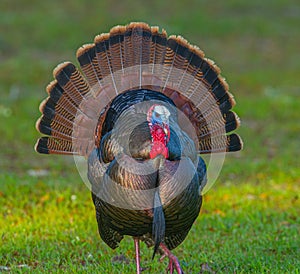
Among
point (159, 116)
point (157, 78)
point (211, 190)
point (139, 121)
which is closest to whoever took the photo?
point (159, 116)

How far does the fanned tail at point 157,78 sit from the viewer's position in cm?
534

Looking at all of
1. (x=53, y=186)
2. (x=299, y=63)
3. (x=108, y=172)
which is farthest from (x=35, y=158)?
(x=299, y=63)

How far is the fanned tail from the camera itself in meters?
5.34

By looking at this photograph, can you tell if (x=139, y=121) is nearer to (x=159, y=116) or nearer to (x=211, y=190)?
(x=159, y=116)

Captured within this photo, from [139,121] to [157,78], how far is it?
1002 millimetres

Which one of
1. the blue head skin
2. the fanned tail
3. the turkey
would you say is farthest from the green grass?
the blue head skin

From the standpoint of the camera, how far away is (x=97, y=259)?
17.8 feet

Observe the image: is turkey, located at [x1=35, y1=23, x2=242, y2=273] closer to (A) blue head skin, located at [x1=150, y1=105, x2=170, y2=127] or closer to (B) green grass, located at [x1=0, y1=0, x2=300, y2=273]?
(A) blue head skin, located at [x1=150, y1=105, x2=170, y2=127]

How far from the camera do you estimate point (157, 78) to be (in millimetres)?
5398

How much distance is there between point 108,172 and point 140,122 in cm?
42

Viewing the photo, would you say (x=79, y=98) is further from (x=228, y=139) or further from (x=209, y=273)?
(x=209, y=273)

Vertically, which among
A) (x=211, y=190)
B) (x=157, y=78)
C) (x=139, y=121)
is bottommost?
(x=211, y=190)

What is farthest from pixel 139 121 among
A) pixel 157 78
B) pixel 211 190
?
pixel 211 190

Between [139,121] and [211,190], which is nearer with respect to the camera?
[139,121]
